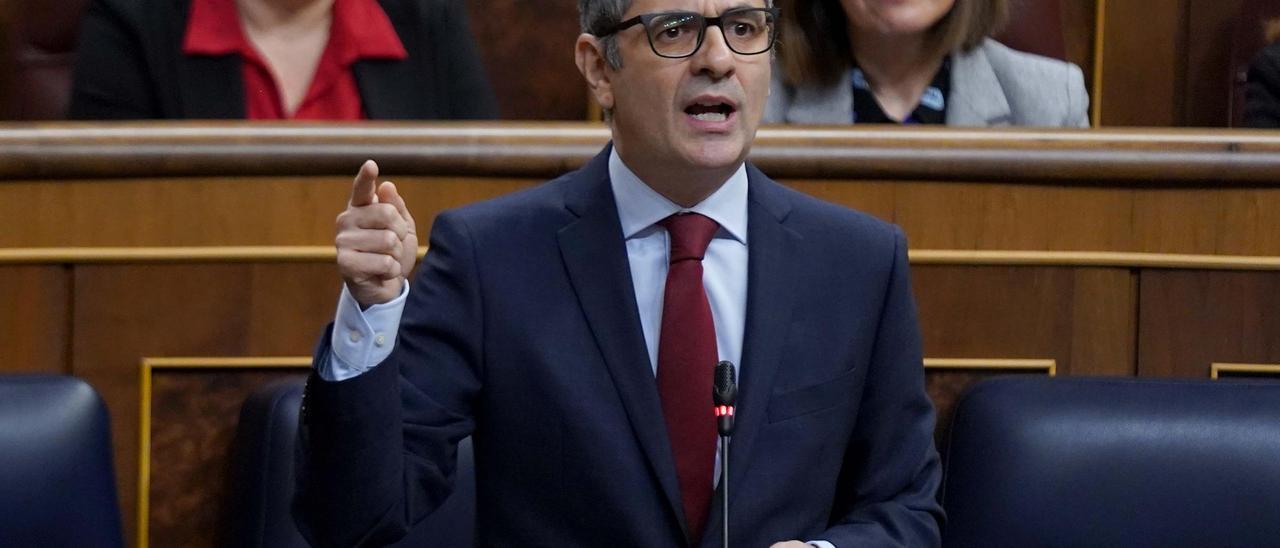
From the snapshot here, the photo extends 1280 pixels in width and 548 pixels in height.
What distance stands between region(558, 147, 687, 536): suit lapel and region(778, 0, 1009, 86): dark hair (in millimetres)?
468

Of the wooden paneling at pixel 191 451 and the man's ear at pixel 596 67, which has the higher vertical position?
the man's ear at pixel 596 67

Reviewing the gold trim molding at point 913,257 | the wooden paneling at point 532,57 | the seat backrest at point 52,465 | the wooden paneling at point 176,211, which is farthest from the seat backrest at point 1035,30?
the seat backrest at point 52,465

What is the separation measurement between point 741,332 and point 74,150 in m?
0.47

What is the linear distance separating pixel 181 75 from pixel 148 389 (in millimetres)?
362

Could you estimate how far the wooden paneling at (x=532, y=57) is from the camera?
72.2 inches

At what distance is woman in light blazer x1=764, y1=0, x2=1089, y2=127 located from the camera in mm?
1404

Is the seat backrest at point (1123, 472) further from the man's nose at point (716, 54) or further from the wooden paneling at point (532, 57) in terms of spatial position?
the wooden paneling at point (532, 57)

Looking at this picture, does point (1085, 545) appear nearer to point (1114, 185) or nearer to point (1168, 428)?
point (1168, 428)

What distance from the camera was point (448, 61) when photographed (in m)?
1.52

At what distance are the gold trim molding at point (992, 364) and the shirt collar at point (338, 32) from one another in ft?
1.80

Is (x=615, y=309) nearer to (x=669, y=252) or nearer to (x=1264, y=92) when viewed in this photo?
(x=669, y=252)

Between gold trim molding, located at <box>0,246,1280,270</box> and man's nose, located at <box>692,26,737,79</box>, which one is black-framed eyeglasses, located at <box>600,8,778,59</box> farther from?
gold trim molding, located at <box>0,246,1280,270</box>

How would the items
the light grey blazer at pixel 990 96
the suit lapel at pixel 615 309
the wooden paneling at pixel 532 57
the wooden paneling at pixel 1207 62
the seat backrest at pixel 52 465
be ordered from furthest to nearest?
1. the wooden paneling at pixel 1207 62
2. the wooden paneling at pixel 532 57
3. the light grey blazer at pixel 990 96
4. the seat backrest at pixel 52 465
5. the suit lapel at pixel 615 309

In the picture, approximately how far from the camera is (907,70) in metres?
1.44
